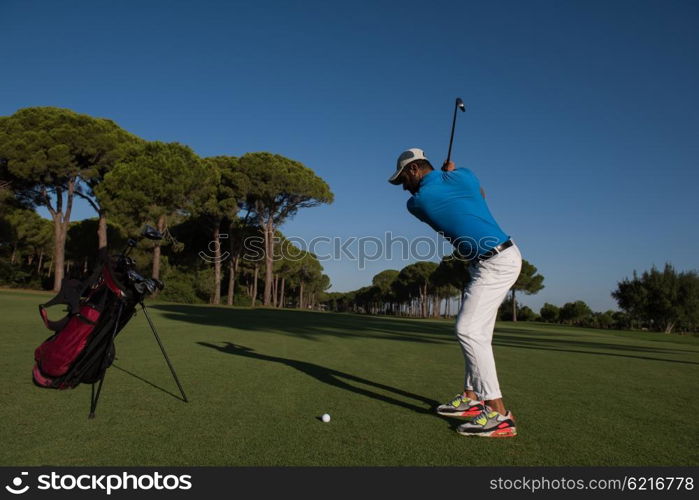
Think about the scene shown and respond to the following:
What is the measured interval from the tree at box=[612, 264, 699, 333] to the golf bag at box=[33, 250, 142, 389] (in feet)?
184

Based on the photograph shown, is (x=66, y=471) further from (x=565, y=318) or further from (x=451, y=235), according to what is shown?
(x=565, y=318)

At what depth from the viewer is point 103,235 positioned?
31.1 m

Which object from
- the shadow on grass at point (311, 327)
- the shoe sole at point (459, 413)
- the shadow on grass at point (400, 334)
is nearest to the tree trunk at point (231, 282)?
the shadow on grass at point (311, 327)

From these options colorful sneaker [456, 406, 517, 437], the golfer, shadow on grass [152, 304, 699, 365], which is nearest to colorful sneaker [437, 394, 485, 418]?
the golfer

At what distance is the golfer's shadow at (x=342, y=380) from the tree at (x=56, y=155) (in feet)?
90.8

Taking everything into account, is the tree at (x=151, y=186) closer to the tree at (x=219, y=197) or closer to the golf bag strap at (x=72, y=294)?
the tree at (x=219, y=197)

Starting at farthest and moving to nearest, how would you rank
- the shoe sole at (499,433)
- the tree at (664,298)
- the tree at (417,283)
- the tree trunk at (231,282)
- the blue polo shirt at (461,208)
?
the tree at (417,283) < the tree at (664,298) < the tree trunk at (231,282) < the blue polo shirt at (461,208) < the shoe sole at (499,433)

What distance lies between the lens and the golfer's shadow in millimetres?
4328

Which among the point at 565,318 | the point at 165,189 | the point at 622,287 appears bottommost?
the point at 565,318

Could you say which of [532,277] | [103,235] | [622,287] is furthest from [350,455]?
[532,277]

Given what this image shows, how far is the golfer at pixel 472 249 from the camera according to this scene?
12.1 ft

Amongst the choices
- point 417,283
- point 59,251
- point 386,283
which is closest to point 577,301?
point 417,283

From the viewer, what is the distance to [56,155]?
1149 inches

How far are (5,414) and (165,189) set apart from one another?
2928 cm
